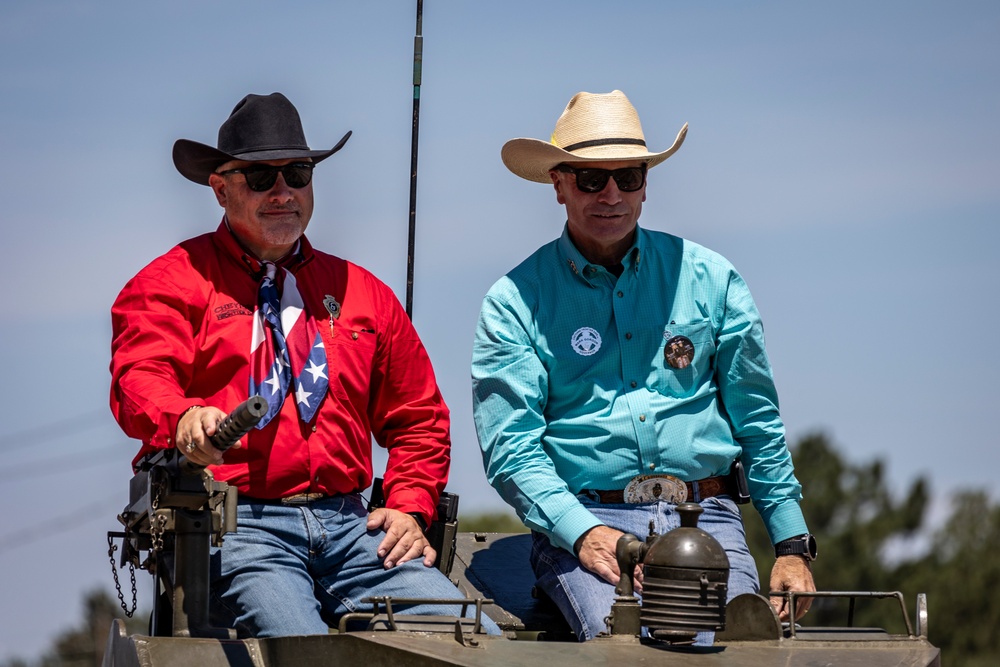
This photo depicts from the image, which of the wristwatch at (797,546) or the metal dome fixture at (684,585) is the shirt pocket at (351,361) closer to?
the metal dome fixture at (684,585)

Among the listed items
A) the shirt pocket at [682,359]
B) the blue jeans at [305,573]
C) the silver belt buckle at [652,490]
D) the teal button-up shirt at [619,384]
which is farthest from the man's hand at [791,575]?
the blue jeans at [305,573]

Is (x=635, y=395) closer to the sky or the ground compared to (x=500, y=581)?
closer to the sky

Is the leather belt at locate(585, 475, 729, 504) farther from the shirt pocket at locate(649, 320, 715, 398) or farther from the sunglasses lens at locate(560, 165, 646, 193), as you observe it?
the sunglasses lens at locate(560, 165, 646, 193)

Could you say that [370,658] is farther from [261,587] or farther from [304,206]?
[304,206]

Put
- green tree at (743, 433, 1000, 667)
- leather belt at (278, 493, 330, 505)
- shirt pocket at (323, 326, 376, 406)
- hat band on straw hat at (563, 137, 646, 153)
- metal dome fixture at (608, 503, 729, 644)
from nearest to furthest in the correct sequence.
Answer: metal dome fixture at (608, 503, 729, 644)
leather belt at (278, 493, 330, 505)
shirt pocket at (323, 326, 376, 406)
hat band on straw hat at (563, 137, 646, 153)
green tree at (743, 433, 1000, 667)

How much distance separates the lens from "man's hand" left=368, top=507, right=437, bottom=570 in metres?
6.18

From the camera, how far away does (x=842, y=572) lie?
45.9m

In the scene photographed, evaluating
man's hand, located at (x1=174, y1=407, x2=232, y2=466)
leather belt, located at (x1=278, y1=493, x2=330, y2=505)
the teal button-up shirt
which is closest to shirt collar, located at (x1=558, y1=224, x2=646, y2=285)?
the teal button-up shirt

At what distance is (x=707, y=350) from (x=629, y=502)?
735 millimetres

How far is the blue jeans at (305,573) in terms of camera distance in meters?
5.75

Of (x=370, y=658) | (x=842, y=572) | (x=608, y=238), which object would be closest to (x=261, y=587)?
(x=370, y=658)

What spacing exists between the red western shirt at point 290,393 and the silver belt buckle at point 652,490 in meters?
0.75

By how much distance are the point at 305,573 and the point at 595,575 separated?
1.10 metres

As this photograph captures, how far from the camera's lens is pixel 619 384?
6.73 metres
